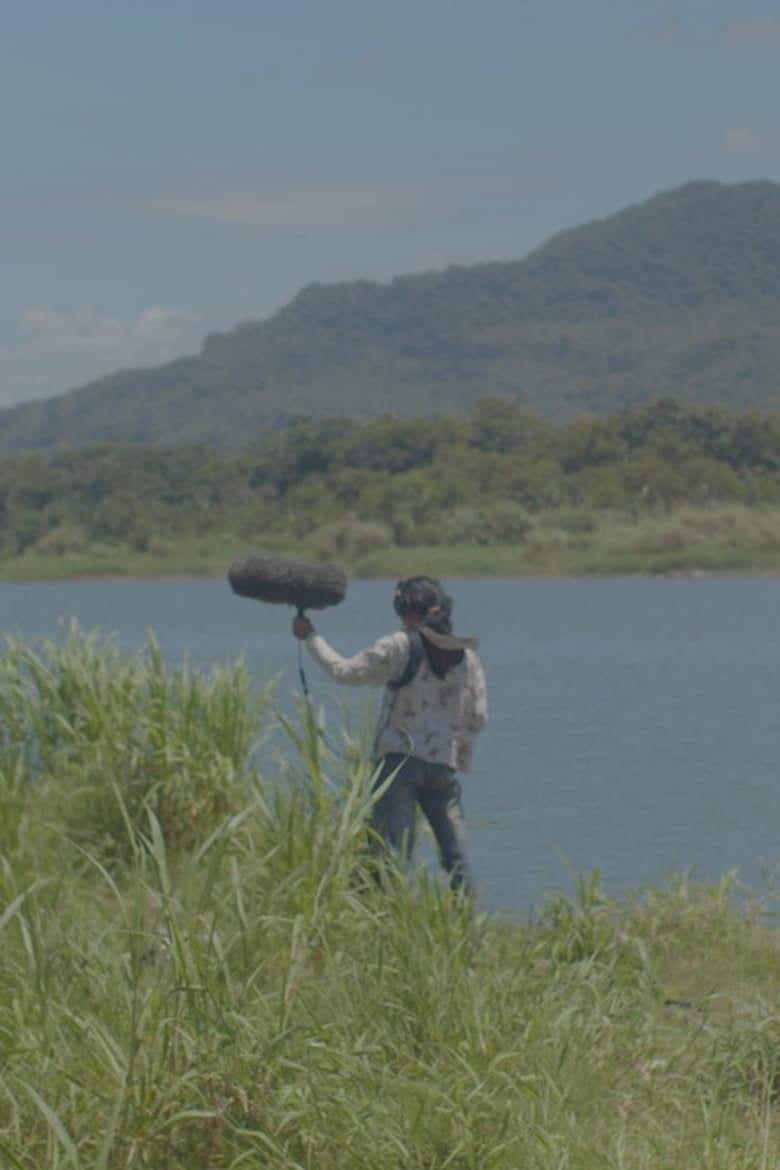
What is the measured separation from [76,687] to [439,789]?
3.42 metres

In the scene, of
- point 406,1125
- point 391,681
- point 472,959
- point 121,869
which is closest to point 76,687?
point 121,869

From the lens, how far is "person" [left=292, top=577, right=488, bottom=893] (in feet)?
24.1

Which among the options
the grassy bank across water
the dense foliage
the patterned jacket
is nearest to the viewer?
the patterned jacket

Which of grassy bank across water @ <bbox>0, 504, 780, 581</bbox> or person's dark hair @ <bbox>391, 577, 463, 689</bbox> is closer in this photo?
person's dark hair @ <bbox>391, 577, 463, 689</bbox>

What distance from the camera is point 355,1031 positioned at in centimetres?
518

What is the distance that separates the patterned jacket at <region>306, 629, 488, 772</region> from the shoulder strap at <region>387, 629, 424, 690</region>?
0.01m

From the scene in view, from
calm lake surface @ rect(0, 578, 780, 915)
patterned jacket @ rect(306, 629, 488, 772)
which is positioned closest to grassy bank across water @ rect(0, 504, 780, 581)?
calm lake surface @ rect(0, 578, 780, 915)

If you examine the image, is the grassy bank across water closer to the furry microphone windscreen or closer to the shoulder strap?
the furry microphone windscreen

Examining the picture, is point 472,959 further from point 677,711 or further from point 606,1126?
point 677,711

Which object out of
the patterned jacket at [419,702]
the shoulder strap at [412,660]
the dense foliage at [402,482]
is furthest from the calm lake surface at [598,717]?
the dense foliage at [402,482]

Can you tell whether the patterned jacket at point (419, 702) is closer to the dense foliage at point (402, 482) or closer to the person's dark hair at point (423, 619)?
the person's dark hair at point (423, 619)

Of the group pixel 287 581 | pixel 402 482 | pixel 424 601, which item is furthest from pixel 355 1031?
pixel 402 482

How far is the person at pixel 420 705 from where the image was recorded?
733 centimetres

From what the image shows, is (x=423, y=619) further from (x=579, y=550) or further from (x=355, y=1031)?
(x=579, y=550)
